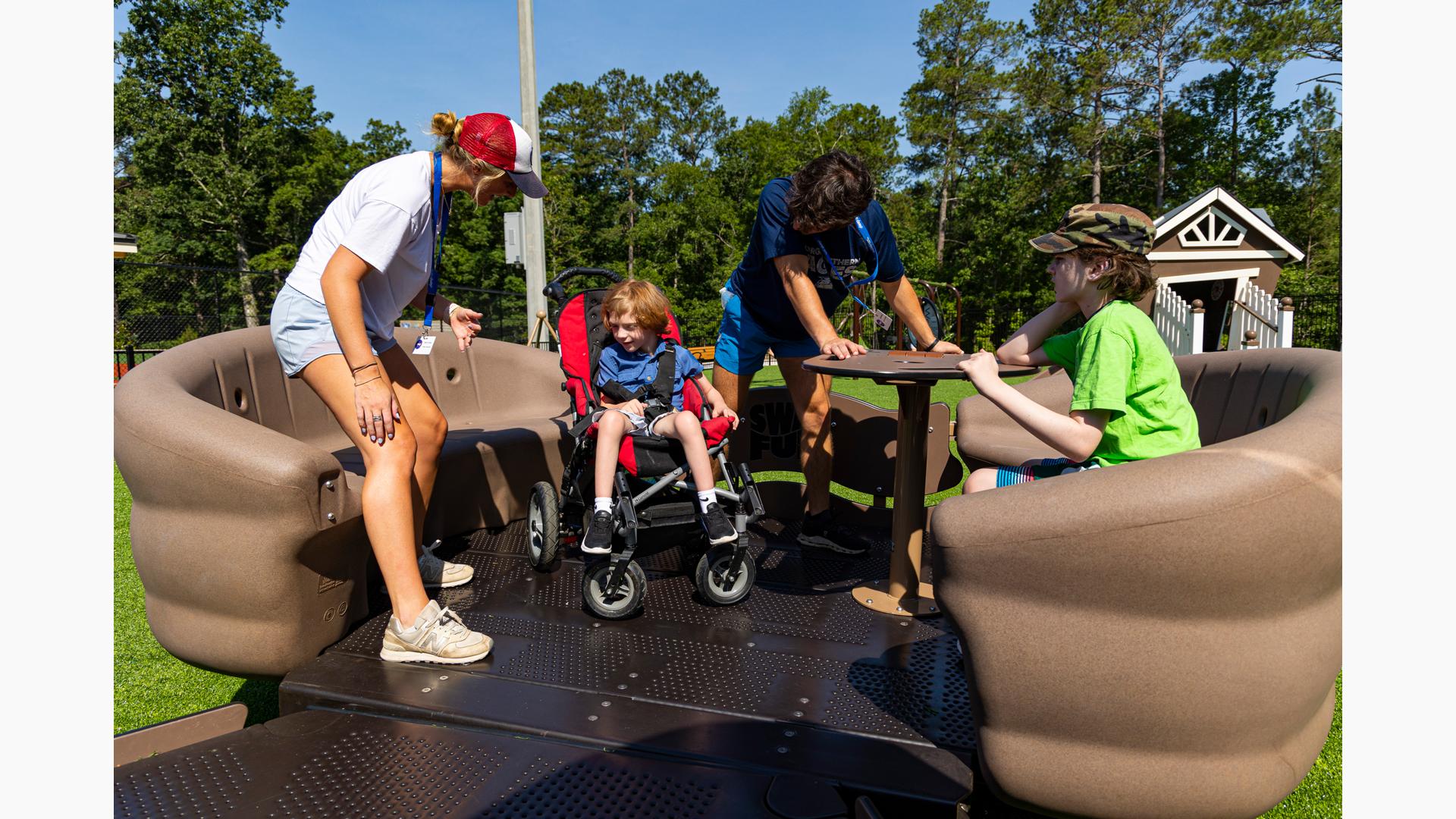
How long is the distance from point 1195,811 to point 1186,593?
1.47 feet

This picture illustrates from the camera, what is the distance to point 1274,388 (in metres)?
2.57

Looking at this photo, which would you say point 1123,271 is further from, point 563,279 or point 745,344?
point 563,279

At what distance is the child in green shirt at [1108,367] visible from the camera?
2070 mm

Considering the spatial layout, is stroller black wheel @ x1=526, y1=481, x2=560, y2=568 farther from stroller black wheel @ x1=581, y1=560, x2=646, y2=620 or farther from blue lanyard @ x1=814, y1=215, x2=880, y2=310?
blue lanyard @ x1=814, y1=215, x2=880, y2=310

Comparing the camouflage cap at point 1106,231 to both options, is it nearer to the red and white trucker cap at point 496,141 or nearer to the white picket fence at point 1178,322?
the red and white trucker cap at point 496,141

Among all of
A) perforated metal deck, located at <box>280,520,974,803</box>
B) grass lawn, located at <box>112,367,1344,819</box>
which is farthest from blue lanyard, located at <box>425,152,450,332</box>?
grass lawn, located at <box>112,367,1344,819</box>

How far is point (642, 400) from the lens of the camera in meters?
3.43

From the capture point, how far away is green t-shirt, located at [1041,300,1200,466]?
2.08 meters

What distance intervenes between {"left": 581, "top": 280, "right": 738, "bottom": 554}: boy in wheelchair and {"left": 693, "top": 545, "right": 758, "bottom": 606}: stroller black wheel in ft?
0.34

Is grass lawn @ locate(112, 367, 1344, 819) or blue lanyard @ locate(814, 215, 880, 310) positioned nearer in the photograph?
grass lawn @ locate(112, 367, 1344, 819)

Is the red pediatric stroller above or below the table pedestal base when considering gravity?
above

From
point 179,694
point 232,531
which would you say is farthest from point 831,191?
point 179,694

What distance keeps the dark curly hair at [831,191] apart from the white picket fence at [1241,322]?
12.2 metres

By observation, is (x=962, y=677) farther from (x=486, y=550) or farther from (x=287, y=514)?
(x=486, y=550)
